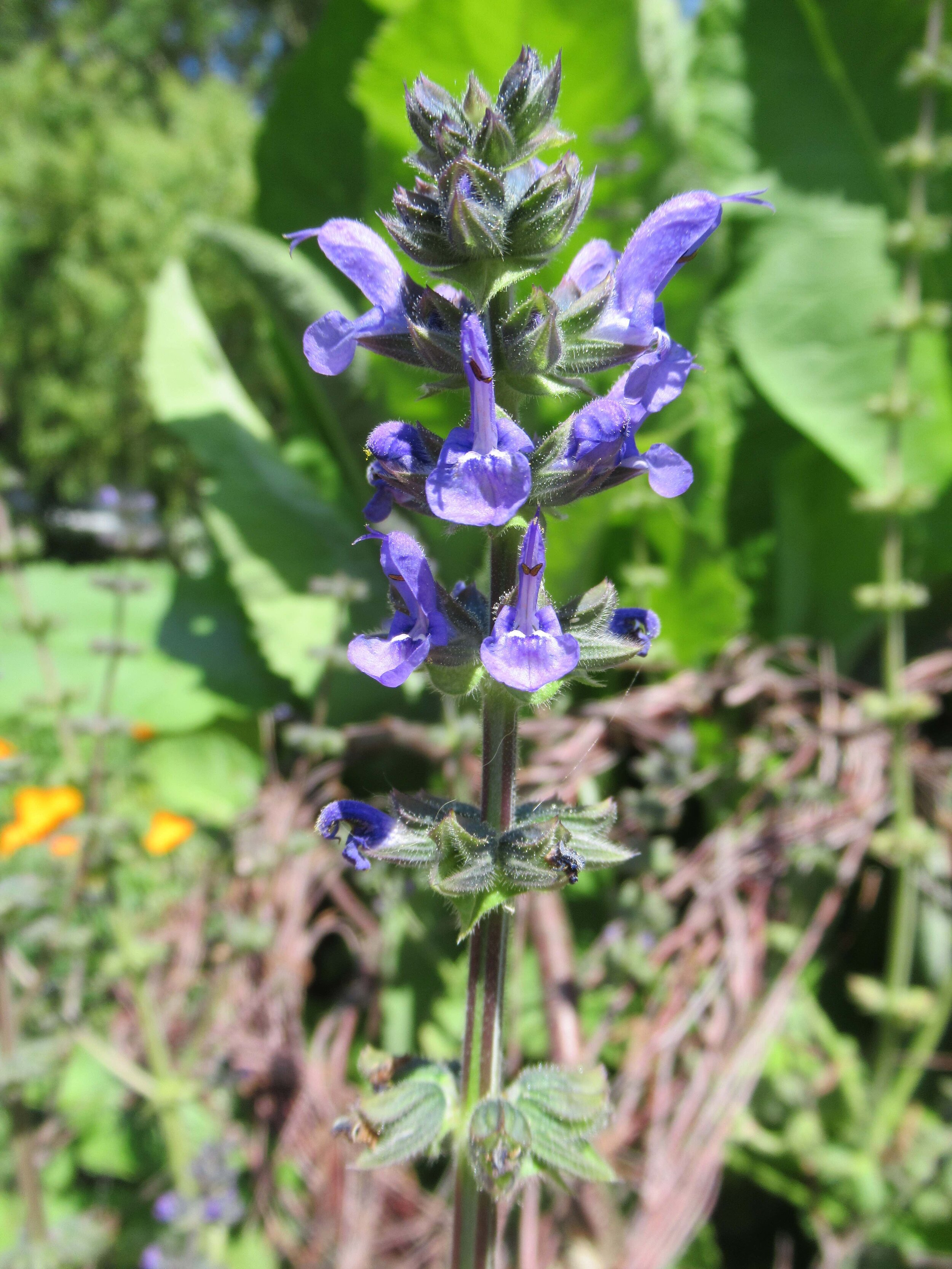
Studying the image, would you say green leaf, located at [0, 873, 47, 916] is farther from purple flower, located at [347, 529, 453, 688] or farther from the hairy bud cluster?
the hairy bud cluster

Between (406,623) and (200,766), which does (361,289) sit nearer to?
(406,623)

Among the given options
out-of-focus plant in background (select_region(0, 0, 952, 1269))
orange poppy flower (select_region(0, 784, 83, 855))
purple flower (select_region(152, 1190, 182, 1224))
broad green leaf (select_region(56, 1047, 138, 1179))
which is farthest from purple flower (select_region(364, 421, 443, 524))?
broad green leaf (select_region(56, 1047, 138, 1179))

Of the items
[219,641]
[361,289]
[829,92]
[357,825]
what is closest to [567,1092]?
[357,825]

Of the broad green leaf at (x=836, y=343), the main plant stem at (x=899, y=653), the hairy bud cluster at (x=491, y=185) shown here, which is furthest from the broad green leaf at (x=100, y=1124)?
the broad green leaf at (x=836, y=343)

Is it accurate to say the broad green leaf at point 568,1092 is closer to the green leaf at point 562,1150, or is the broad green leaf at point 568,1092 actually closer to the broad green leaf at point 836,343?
the green leaf at point 562,1150

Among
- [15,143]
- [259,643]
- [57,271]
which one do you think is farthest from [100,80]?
[259,643]

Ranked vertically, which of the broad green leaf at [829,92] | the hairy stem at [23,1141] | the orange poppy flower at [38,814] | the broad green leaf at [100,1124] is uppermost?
the broad green leaf at [829,92]
